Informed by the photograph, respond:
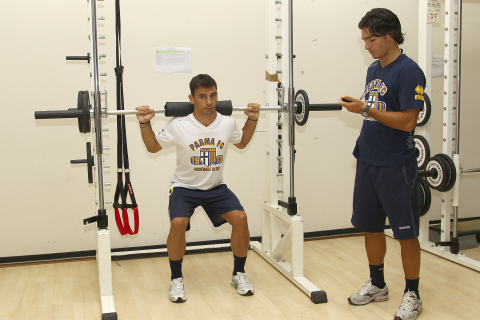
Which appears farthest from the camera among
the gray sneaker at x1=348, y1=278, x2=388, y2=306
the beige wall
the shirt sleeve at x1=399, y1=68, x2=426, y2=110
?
the beige wall

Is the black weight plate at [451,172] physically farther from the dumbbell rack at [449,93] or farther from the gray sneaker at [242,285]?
the gray sneaker at [242,285]

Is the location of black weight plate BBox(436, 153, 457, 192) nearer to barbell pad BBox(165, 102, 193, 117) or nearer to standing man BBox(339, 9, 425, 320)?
standing man BBox(339, 9, 425, 320)

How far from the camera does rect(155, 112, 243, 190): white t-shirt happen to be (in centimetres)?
273

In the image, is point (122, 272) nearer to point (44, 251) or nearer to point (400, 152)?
point (44, 251)

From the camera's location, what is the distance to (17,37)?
3.21 metres

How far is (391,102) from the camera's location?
2279 mm

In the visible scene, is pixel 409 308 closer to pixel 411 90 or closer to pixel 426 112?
pixel 411 90

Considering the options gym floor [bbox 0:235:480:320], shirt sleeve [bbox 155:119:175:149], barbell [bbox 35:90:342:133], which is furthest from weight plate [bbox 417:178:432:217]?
shirt sleeve [bbox 155:119:175:149]

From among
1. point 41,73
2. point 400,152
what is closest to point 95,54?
point 41,73

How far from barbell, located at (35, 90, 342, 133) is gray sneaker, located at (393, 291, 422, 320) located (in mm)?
1096

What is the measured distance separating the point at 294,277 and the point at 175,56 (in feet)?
5.91

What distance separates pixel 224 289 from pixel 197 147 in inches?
34.1

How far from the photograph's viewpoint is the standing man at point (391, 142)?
7.23 ft

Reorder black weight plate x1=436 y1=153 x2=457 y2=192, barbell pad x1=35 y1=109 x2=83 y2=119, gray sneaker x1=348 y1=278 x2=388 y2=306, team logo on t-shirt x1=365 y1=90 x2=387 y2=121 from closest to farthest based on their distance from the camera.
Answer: team logo on t-shirt x1=365 y1=90 x2=387 y2=121 < barbell pad x1=35 y1=109 x2=83 y2=119 < gray sneaker x1=348 y1=278 x2=388 y2=306 < black weight plate x1=436 y1=153 x2=457 y2=192
